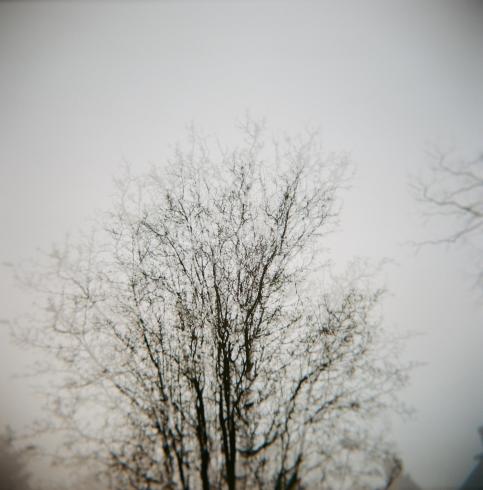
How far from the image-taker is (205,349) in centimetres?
557

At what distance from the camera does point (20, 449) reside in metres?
4.86

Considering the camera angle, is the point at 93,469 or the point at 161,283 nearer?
the point at 93,469

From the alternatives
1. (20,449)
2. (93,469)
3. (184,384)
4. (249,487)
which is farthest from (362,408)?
(20,449)

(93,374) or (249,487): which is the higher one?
(93,374)

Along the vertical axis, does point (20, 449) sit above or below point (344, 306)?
below

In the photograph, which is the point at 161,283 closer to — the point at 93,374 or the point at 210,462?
the point at 93,374

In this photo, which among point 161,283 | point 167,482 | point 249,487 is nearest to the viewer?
point 167,482

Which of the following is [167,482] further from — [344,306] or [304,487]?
[344,306]

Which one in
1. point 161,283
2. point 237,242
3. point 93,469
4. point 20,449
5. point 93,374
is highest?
point 237,242

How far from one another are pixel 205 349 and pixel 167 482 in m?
2.22

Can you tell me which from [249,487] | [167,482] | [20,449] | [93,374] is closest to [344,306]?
[249,487]

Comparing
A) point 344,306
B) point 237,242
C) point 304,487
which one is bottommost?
point 304,487

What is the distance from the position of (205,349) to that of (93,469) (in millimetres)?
2916

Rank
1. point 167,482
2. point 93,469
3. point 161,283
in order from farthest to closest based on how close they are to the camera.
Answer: point 161,283 → point 93,469 → point 167,482
